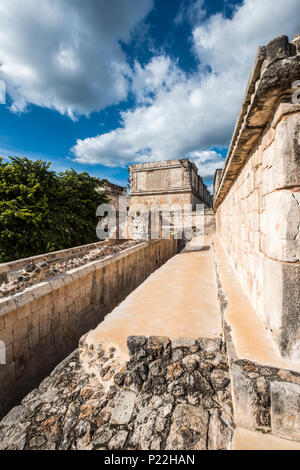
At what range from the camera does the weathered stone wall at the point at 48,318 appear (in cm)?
323

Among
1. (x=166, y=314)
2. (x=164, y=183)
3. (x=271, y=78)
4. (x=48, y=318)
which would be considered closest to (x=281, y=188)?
(x=271, y=78)

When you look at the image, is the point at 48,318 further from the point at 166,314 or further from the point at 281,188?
the point at 281,188

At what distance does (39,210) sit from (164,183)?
18551mm

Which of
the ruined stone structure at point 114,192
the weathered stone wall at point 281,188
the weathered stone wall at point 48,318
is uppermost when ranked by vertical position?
the ruined stone structure at point 114,192

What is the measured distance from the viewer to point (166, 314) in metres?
3.93

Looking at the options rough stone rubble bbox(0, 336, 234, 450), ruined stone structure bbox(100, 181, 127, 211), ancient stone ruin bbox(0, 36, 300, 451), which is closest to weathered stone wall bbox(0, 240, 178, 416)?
ancient stone ruin bbox(0, 36, 300, 451)

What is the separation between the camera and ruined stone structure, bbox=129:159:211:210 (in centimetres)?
2484

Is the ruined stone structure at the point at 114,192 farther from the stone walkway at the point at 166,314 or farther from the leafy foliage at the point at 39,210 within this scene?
the stone walkway at the point at 166,314

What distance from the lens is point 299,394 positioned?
149 cm

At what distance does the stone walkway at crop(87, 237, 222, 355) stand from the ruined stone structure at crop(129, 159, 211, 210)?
19.6 meters

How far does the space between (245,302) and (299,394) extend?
5.57 feet

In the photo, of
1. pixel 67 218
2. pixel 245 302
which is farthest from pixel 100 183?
pixel 245 302

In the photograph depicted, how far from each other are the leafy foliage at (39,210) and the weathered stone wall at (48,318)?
4021 mm

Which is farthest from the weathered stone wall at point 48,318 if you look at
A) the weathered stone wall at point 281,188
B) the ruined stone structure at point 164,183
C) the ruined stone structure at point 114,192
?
the ruined stone structure at point 164,183
